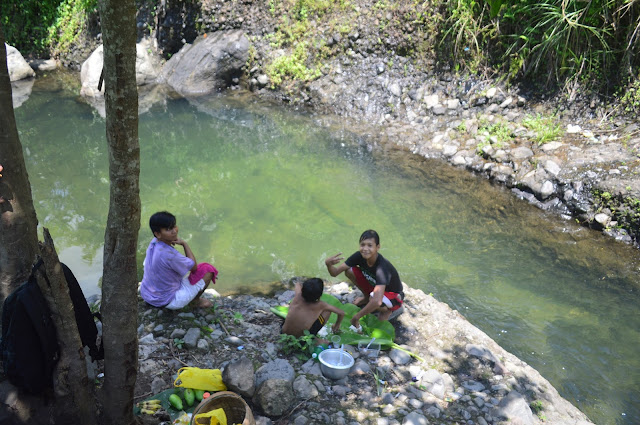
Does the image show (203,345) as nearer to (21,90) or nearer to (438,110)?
(438,110)

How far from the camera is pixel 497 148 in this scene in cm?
864

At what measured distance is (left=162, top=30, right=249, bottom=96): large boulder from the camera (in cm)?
1278

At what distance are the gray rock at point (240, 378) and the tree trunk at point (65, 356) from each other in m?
0.88

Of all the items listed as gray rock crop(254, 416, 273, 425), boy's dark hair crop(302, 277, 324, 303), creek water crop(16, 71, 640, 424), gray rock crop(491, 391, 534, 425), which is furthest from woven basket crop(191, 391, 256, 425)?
creek water crop(16, 71, 640, 424)

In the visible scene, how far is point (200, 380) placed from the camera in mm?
3529

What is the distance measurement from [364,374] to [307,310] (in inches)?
27.9

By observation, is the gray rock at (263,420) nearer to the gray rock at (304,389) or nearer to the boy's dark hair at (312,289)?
the gray rock at (304,389)

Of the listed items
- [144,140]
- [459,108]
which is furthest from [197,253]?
[459,108]

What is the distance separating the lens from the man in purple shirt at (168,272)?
425 centimetres

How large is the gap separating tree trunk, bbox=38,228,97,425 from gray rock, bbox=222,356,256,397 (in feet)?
2.90

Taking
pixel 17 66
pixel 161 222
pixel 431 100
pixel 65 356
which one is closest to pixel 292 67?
pixel 431 100

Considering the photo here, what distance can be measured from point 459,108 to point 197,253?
5.89 m

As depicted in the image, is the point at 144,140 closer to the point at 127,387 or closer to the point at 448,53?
the point at 448,53

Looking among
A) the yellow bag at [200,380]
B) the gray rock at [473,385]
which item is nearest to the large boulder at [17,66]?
the yellow bag at [200,380]
